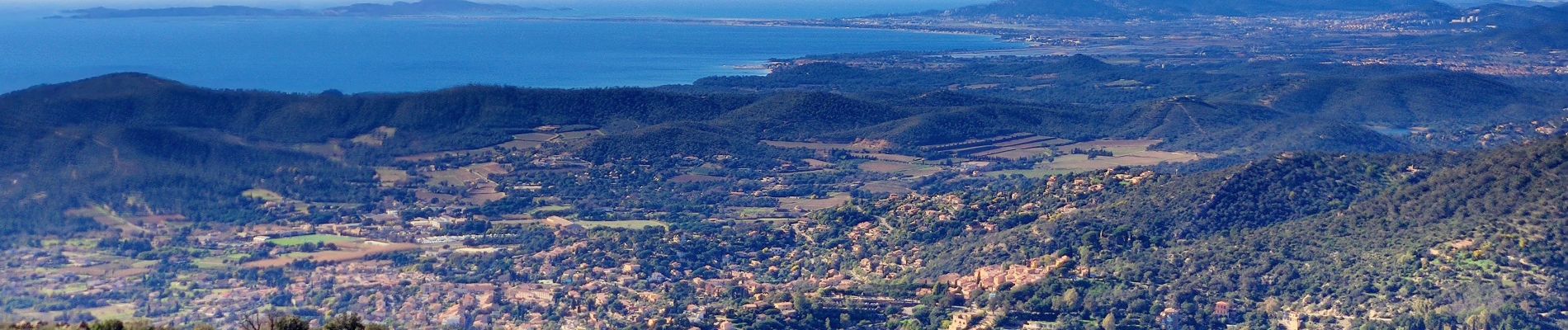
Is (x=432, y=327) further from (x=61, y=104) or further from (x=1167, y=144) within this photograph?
(x=1167, y=144)

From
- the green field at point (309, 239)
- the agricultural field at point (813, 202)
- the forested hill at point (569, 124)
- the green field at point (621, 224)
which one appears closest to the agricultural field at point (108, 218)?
the forested hill at point (569, 124)

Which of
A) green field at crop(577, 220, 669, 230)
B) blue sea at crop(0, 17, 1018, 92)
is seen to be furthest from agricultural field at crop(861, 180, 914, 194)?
blue sea at crop(0, 17, 1018, 92)

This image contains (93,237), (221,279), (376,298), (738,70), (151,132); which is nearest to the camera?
(376,298)

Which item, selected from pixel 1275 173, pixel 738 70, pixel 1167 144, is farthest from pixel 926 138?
pixel 738 70

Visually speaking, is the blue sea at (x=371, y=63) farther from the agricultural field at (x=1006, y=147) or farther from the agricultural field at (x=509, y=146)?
the agricultural field at (x=1006, y=147)

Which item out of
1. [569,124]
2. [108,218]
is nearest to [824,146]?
[569,124]

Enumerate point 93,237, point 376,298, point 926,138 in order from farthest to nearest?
point 926,138 < point 93,237 < point 376,298

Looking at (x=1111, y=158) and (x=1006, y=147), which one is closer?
(x=1111, y=158)

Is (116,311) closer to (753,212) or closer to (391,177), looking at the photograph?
(753,212)
